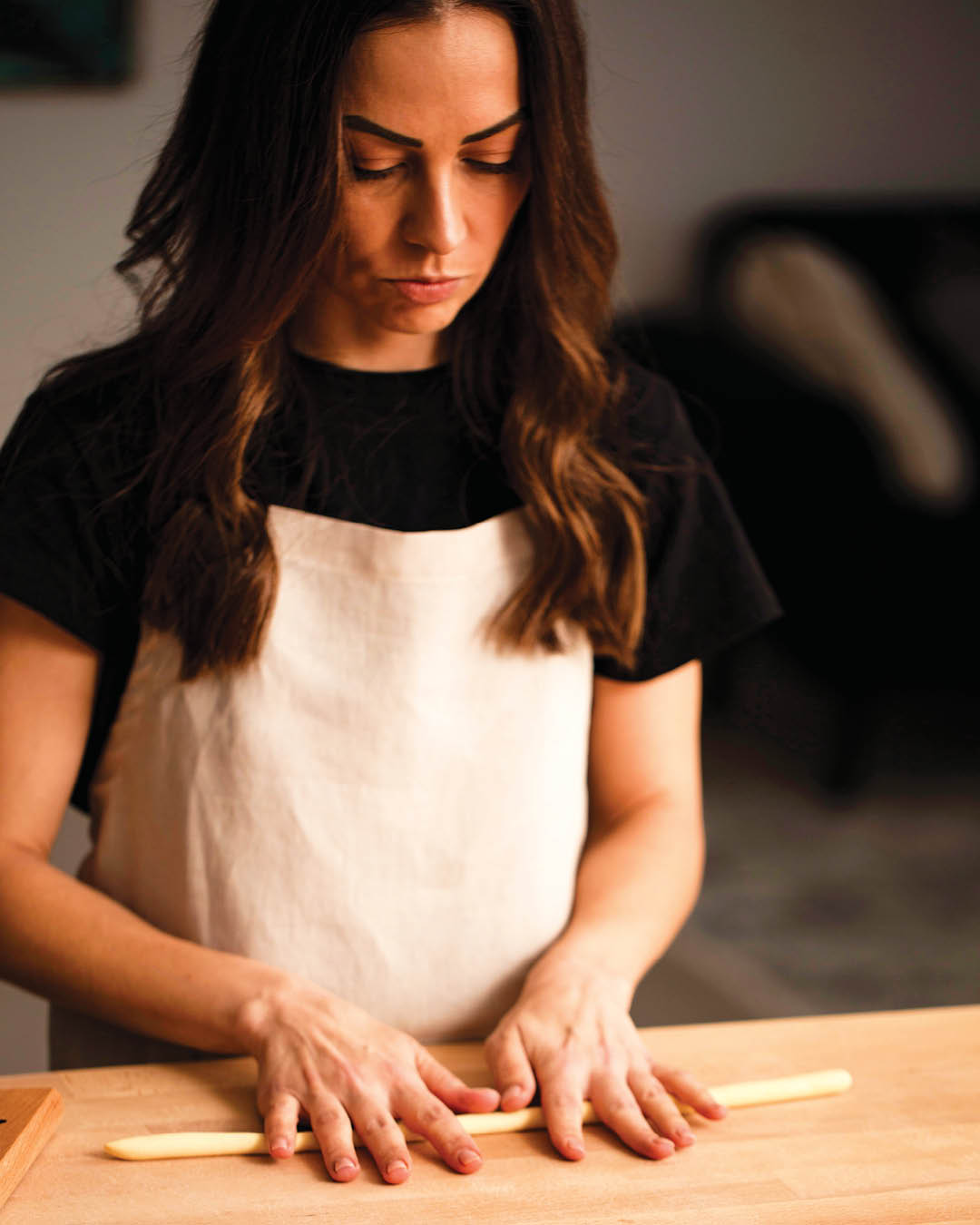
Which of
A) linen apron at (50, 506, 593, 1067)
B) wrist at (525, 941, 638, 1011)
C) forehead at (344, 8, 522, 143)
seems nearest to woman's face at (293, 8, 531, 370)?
forehead at (344, 8, 522, 143)

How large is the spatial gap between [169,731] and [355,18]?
1.52 ft

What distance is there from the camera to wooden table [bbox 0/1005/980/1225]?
62cm

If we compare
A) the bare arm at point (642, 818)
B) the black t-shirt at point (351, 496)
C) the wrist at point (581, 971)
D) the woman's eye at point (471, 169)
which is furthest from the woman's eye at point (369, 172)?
the wrist at point (581, 971)

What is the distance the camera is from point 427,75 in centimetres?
78

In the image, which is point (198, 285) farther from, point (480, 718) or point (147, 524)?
point (480, 718)

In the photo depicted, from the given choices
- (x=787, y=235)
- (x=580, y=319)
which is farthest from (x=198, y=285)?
(x=787, y=235)

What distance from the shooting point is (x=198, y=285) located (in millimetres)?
884

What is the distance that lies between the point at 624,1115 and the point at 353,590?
1.25 feet

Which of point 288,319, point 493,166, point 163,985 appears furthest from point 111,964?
point 493,166

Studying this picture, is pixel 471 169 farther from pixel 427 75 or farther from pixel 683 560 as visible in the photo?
pixel 683 560

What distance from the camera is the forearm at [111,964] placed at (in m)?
0.80

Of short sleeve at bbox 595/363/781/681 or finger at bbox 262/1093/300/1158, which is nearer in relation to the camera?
finger at bbox 262/1093/300/1158

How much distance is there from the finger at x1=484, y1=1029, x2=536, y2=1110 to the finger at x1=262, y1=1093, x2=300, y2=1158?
0.37 ft

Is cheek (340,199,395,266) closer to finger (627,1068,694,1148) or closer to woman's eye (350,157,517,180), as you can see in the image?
woman's eye (350,157,517,180)
